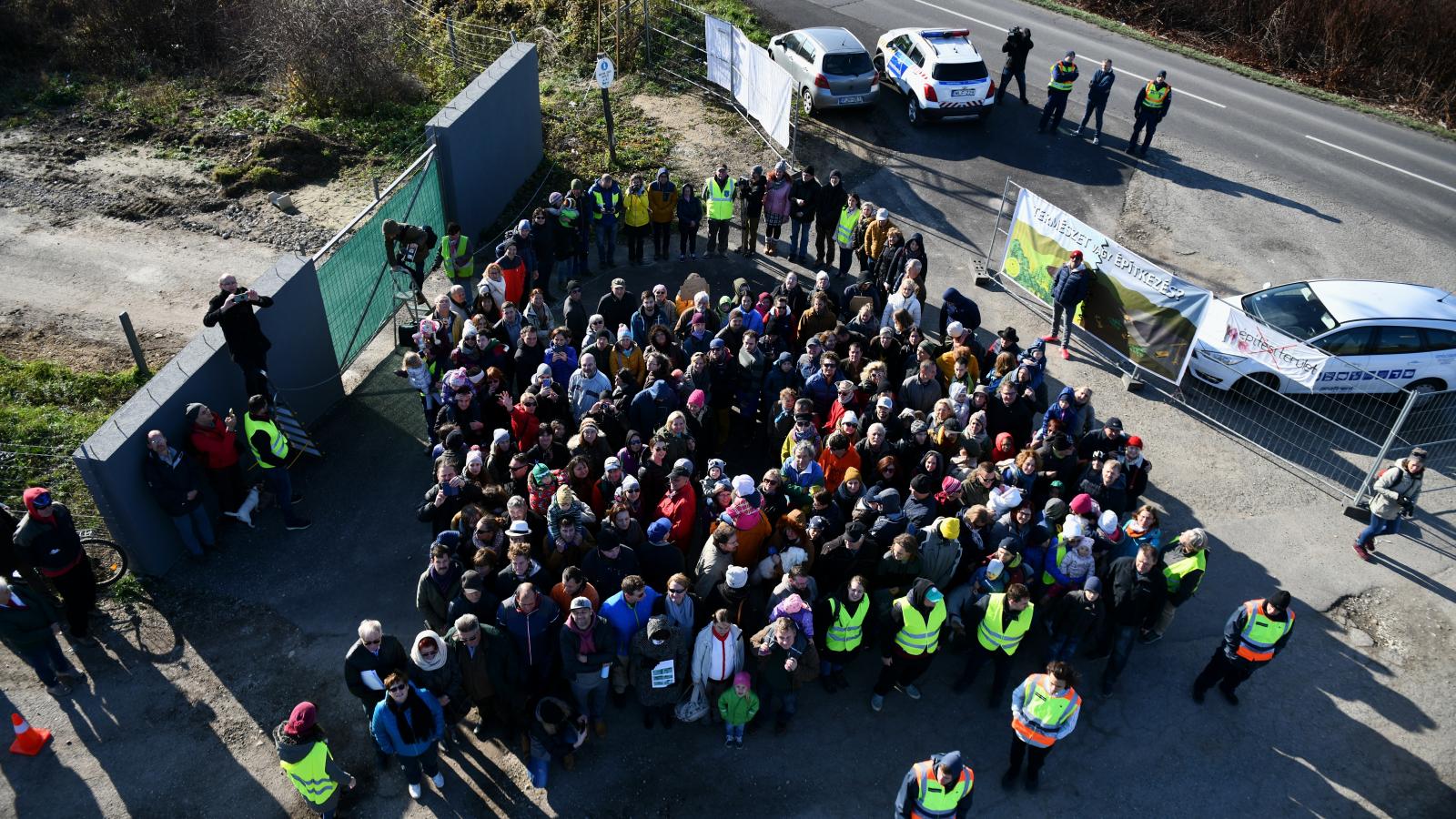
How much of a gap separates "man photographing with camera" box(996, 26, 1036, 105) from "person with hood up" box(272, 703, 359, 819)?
17.9m

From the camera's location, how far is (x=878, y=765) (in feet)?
29.0

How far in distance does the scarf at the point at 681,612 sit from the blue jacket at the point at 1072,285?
770cm

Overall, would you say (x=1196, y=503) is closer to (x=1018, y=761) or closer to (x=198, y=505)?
(x=1018, y=761)

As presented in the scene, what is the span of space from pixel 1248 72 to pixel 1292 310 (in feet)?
43.1

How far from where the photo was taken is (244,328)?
1066cm

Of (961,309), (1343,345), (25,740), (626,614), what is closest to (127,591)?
(25,740)

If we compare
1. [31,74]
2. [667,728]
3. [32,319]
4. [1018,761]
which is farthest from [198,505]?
[31,74]

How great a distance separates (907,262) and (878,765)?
6.48 metres

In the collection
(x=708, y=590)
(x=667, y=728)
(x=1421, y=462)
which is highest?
(x=1421, y=462)

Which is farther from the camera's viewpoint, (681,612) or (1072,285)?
(1072,285)

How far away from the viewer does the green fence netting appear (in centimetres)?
1263

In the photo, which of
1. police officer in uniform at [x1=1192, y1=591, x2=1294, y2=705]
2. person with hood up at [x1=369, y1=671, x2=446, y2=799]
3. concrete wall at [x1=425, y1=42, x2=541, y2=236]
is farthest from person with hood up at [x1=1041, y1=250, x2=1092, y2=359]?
person with hood up at [x1=369, y1=671, x2=446, y2=799]

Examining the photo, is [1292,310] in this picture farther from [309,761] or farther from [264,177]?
[264,177]

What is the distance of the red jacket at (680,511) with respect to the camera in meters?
9.39
